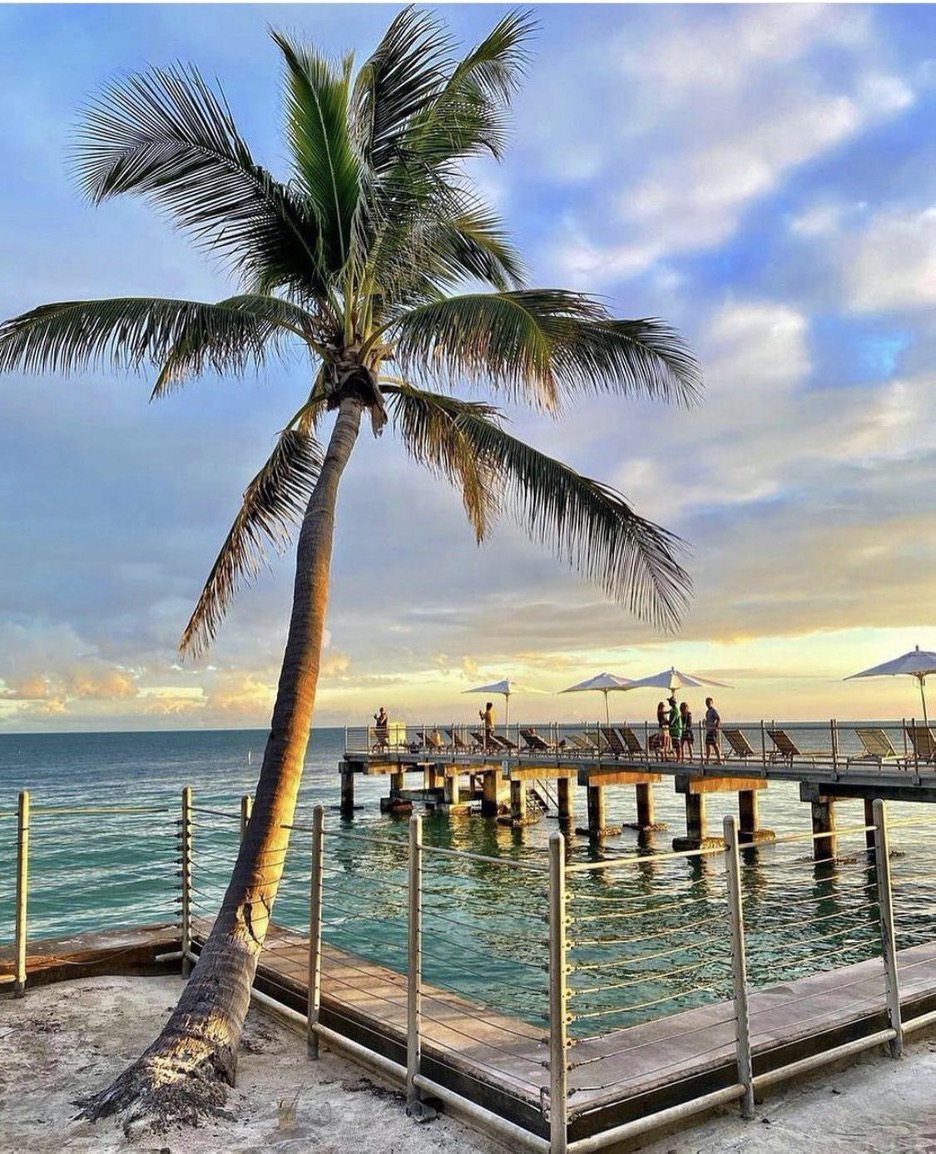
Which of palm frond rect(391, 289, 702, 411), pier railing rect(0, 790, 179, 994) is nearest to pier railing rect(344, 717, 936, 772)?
pier railing rect(0, 790, 179, 994)

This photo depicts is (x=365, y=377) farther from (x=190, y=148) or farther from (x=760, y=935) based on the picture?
(x=760, y=935)

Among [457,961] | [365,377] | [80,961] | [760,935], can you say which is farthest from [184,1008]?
[760,935]

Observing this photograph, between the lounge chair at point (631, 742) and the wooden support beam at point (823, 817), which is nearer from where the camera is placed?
the wooden support beam at point (823, 817)

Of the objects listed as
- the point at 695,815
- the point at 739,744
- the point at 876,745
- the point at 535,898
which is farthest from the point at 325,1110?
the point at 739,744

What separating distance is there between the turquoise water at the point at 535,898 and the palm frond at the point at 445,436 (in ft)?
11.7

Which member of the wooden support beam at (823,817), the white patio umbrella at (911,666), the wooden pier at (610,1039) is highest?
the white patio umbrella at (911,666)

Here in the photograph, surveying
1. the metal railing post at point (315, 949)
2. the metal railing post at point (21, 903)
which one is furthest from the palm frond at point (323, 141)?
the metal railing post at point (21, 903)

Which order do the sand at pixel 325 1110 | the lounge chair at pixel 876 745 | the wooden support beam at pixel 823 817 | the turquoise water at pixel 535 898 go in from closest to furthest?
1. the sand at pixel 325 1110
2. the turquoise water at pixel 535 898
3. the wooden support beam at pixel 823 817
4. the lounge chair at pixel 876 745

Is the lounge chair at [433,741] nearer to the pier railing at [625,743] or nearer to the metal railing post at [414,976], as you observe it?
the pier railing at [625,743]

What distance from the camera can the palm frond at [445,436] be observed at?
25.1ft

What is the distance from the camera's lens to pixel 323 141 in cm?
687

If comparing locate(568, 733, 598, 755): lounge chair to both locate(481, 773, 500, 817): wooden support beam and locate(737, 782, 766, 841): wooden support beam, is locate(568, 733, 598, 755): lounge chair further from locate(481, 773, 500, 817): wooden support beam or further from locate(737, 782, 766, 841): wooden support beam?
locate(737, 782, 766, 841): wooden support beam

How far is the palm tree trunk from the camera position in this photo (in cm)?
456

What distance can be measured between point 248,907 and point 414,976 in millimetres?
1390
